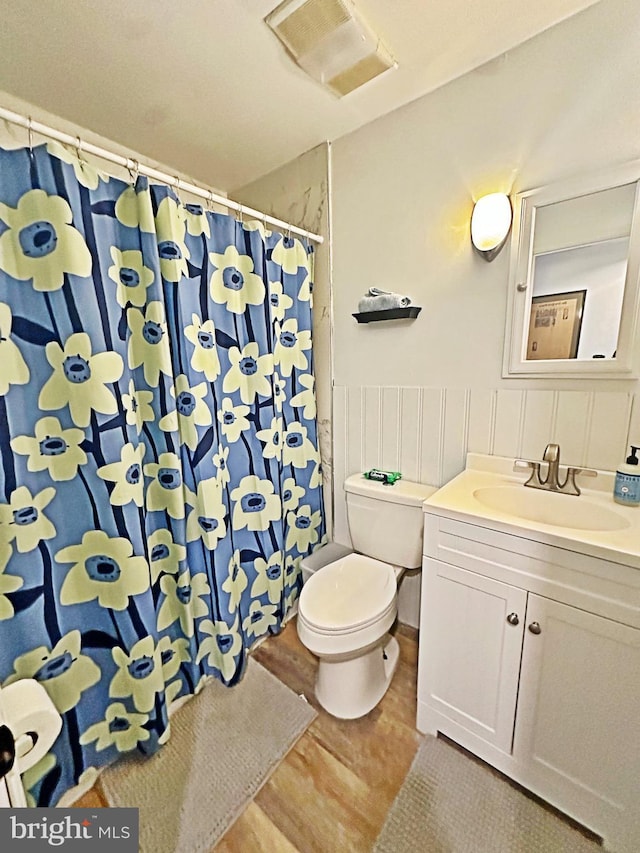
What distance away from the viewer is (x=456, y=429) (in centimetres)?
150

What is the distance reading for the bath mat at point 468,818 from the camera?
1.00 metres

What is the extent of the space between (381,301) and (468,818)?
1.79m

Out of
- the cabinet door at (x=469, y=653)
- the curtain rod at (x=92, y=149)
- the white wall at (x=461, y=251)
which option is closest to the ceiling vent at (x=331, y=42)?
the white wall at (x=461, y=251)

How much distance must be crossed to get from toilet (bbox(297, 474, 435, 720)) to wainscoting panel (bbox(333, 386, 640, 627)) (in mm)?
139

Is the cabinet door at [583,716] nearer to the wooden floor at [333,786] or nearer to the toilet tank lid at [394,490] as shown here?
the wooden floor at [333,786]

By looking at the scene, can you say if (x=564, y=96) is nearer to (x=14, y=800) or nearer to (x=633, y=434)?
(x=633, y=434)

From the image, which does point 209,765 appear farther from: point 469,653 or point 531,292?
point 531,292

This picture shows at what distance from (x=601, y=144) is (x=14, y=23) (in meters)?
1.82

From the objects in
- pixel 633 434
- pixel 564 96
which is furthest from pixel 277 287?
pixel 633 434

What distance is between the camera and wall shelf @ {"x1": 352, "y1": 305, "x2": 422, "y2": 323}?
1.50 meters

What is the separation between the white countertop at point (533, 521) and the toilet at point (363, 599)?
0.23 meters

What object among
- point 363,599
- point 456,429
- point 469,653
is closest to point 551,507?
point 456,429

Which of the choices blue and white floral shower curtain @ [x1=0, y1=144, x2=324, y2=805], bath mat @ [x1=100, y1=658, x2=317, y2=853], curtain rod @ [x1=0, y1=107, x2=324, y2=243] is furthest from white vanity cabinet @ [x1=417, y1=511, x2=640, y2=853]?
curtain rod @ [x1=0, y1=107, x2=324, y2=243]

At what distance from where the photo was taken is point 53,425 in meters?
1.02
